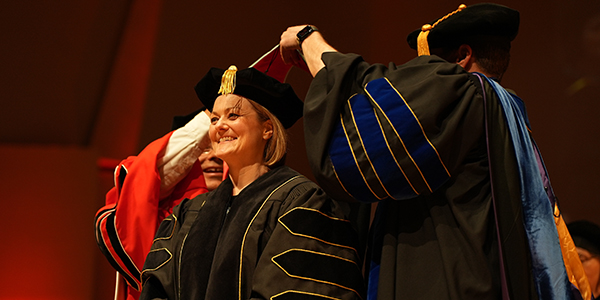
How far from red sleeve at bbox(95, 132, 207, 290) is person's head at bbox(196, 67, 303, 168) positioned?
555 millimetres

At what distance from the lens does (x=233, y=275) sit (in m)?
1.76

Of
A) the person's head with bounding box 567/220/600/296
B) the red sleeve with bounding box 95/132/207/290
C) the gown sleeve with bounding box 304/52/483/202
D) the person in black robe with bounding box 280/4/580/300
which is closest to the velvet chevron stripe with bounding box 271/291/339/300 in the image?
the person in black robe with bounding box 280/4/580/300

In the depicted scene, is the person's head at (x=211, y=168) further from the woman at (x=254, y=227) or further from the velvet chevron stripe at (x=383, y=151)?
the velvet chevron stripe at (x=383, y=151)

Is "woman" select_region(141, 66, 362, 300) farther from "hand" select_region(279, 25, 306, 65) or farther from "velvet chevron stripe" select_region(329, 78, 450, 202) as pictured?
"velvet chevron stripe" select_region(329, 78, 450, 202)

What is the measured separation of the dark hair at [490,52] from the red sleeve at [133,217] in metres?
1.51

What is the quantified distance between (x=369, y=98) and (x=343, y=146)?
155 mm

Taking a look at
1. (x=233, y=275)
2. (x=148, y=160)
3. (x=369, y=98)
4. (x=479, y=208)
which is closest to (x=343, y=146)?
(x=369, y=98)

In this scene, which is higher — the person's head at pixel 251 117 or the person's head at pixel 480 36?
the person's head at pixel 480 36

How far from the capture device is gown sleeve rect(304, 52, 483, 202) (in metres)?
1.38

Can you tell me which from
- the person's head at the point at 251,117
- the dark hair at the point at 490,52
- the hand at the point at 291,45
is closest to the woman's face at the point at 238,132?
the person's head at the point at 251,117

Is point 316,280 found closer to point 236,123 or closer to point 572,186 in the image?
point 236,123

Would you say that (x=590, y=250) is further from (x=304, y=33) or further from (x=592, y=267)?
(x=304, y=33)

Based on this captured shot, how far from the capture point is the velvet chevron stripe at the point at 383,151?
1379mm

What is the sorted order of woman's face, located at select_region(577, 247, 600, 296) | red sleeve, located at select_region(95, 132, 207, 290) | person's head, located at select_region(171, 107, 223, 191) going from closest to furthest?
1. red sleeve, located at select_region(95, 132, 207, 290)
2. person's head, located at select_region(171, 107, 223, 191)
3. woman's face, located at select_region(577, 247, 600, 296)
